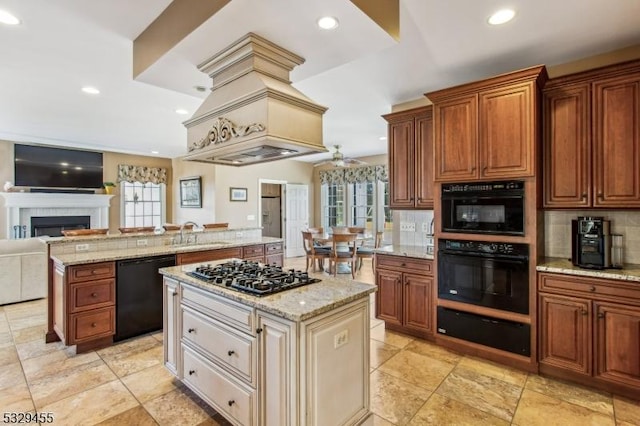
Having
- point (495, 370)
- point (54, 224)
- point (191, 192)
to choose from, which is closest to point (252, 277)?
point (495, 370)

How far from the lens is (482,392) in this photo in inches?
96.4

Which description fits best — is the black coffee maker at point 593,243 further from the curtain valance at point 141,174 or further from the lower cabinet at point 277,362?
the curtain valance at point 141,174

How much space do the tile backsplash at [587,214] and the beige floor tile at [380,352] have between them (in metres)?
1.74

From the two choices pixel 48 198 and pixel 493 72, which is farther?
pixel 48 198

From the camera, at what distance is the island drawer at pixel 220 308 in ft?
5.97

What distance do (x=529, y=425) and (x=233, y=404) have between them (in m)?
1.88

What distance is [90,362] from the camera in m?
2.95

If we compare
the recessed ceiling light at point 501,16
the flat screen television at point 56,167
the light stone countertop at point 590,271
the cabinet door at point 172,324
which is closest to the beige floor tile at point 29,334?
the cabinet door at point 172,324

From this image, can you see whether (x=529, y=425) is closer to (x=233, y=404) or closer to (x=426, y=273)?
(x=426, y=273)

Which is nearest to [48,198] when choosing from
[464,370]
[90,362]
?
[90,362]

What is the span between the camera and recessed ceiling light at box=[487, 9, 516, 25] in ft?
7.17

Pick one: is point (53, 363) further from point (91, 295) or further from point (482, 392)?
point (482, 392)

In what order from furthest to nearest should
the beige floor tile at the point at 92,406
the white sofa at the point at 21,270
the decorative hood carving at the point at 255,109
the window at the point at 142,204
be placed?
1. the window at the point at 142,204
2. the white sofa at the point at 21,270
3. the beige floor tile at the point at 92,406
4. the decorative hood carving at the point at 255,109

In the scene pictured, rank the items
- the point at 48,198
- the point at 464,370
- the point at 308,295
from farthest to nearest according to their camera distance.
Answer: the point at 48,198 < the point at 464,370 < the point at 308,295
